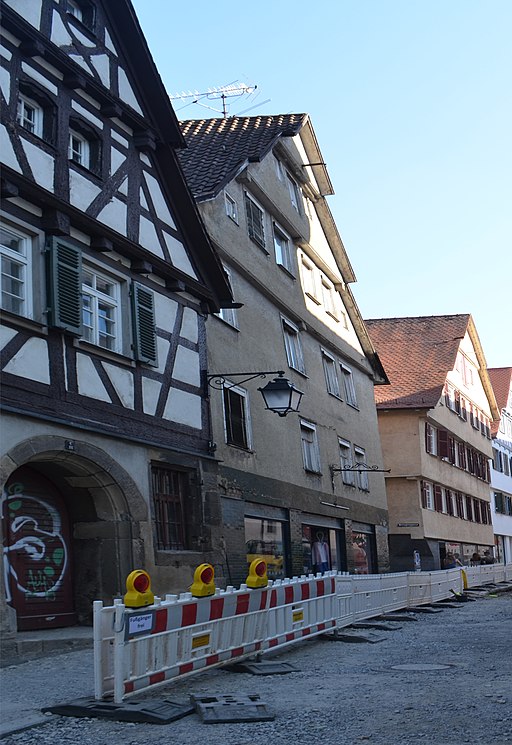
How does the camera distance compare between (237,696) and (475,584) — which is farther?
(475,584)

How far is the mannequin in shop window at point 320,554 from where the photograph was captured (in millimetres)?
24172

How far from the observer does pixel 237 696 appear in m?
9.03

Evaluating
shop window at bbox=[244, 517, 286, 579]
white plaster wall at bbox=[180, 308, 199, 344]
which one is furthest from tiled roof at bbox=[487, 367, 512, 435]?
white plaster wall at bbox=[180, 308, 199, 344]

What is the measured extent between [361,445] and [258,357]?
351 inches

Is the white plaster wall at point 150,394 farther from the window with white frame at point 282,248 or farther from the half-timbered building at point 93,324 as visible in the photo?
the window with white frame at point 282,248

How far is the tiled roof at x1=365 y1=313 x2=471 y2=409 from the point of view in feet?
128

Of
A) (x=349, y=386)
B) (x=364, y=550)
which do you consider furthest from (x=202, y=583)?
(x=349, y=386)

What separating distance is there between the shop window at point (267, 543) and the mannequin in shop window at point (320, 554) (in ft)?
7.47

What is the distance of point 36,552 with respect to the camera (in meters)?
13.4

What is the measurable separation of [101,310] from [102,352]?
2.81 ft

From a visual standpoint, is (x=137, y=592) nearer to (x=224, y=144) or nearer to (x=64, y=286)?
(x=64, y=286)

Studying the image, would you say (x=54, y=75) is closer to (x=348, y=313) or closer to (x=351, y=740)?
(x=351, y=740)

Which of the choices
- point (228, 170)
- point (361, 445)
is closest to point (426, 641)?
point (228, 170)

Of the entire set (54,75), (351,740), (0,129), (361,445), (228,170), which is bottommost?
(351,740)
